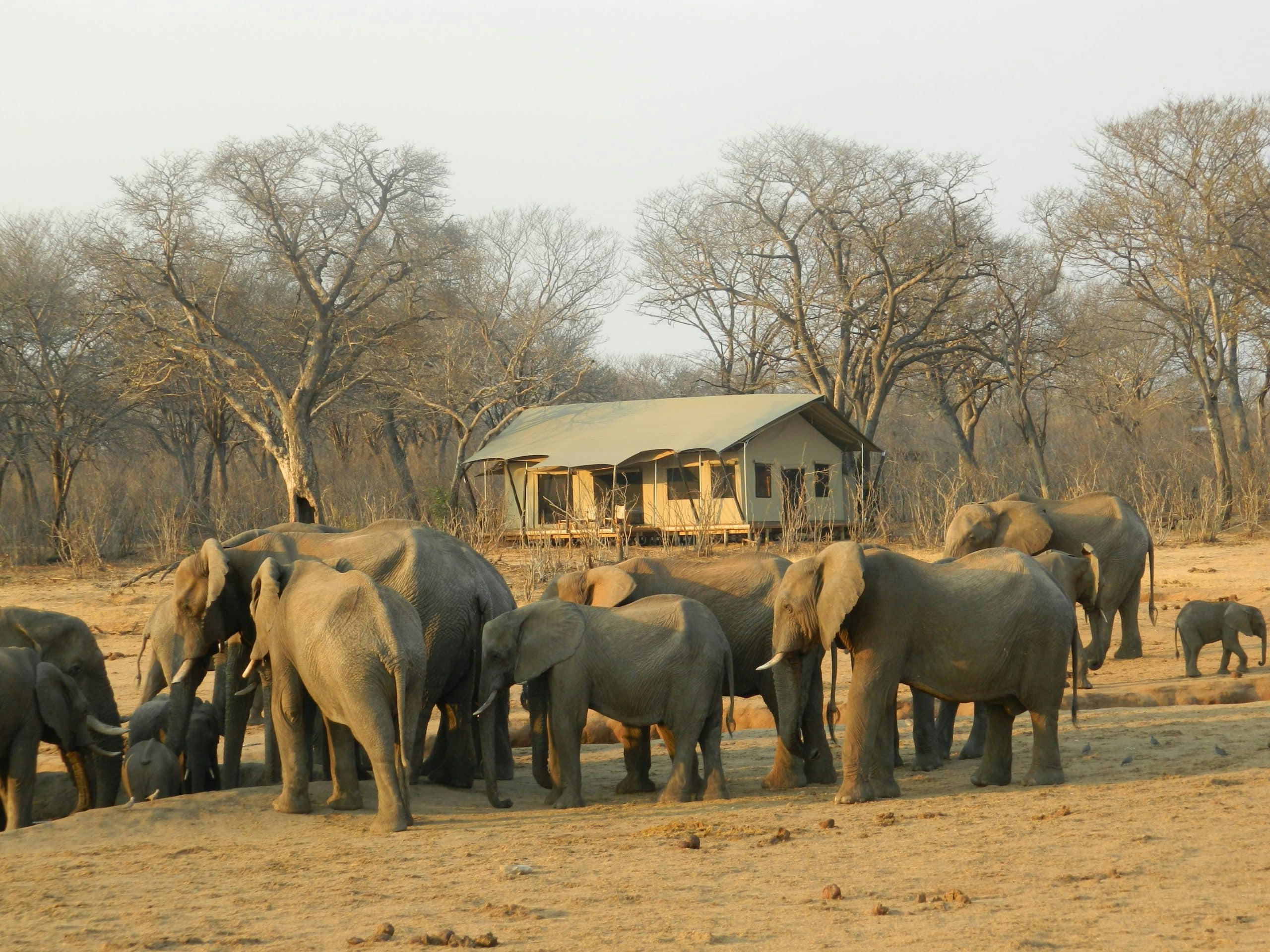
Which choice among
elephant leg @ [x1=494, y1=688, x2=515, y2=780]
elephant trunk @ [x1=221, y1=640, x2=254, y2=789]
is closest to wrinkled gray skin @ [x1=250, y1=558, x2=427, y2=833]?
elephant trunk @ [x1=221, y1=640, x2=254, y2=789]

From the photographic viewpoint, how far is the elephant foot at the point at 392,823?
7.78m

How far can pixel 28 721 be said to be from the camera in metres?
9.03

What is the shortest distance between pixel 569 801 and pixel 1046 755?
2.96 meters

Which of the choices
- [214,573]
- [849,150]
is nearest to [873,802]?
[214,573]

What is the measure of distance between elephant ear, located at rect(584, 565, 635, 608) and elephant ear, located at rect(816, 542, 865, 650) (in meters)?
1.74

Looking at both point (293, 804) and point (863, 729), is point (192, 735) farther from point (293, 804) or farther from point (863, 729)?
point (863, 729)

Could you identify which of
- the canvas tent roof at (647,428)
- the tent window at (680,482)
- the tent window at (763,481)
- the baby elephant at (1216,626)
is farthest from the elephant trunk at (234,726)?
the tent window at (680,482)

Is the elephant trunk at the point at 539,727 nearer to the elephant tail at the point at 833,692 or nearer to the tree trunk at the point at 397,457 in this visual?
the elephant tail at the point at 833,692

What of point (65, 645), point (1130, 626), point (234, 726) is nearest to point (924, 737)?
point (234, 726)

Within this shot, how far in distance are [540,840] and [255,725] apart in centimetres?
602

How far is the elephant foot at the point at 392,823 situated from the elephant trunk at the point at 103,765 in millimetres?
2732

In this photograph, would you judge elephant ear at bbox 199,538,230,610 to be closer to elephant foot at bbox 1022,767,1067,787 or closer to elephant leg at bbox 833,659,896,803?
elephant leg at bbox 833,659,896,803

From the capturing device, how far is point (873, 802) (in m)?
8.31

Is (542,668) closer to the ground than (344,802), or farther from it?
farther from it
